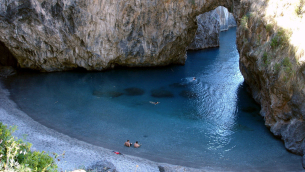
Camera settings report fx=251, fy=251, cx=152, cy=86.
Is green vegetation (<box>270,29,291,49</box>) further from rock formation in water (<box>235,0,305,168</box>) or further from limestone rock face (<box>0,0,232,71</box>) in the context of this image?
limestone rock face (<box>0,0,232,71</box>)

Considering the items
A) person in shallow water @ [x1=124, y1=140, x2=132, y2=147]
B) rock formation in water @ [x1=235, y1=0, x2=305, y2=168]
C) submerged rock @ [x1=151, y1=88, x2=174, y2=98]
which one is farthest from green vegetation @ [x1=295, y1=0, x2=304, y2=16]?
person in shallow water @ [x1=124, y1=140, x2=132, y2=147]

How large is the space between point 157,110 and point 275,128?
27.5ft


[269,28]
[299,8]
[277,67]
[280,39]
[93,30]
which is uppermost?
[299,8]

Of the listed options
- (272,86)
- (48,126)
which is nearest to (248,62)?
(272,86)

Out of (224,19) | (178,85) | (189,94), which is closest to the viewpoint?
(189,94)

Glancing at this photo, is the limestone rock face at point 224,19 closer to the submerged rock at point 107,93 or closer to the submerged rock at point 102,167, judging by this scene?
the submerged rock at point 107,93

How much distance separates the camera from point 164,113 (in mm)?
19250

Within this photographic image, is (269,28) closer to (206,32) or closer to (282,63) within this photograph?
(282,63)

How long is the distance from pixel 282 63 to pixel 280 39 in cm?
152

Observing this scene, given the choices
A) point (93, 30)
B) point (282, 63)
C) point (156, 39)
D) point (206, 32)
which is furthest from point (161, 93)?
point (206, 32)

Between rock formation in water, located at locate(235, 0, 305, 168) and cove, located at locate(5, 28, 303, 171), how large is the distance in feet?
3.39

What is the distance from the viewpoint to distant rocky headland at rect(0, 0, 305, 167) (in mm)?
14281

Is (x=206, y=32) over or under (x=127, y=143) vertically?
over

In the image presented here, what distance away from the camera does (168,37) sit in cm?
2875
